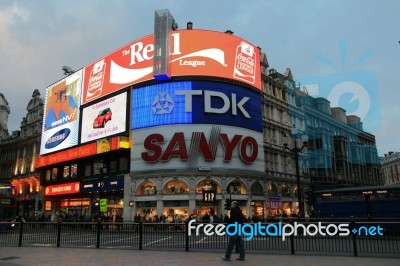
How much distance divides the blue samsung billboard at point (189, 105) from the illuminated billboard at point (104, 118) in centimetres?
223

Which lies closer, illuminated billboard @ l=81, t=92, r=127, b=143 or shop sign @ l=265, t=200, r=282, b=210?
illuminated billboard @ l=81, t=92, r=127, b=143

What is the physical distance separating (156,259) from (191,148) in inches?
1125

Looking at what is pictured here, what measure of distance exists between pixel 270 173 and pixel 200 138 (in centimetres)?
1253

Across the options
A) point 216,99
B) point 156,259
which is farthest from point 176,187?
point 156,259

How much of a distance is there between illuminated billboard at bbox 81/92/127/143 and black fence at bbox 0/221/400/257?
27909mm

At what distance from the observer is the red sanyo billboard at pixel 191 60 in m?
43.1

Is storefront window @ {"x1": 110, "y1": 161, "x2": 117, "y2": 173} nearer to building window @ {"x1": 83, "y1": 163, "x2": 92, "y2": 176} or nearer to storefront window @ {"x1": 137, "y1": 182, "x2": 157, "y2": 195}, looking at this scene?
building window @ {"x1": 83, "y1": 163, "x2": 92, "y2": 176}

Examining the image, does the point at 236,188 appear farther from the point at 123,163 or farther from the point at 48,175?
the point at 48,175

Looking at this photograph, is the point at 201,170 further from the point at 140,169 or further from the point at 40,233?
the point at 40,233

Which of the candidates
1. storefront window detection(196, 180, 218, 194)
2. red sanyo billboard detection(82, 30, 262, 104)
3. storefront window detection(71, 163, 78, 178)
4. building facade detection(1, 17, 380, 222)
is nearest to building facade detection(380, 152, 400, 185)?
building facade detection(1, 17, 380, 222)

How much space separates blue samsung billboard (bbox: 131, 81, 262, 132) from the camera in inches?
1650

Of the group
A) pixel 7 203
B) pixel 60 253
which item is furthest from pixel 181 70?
pixel 60 253

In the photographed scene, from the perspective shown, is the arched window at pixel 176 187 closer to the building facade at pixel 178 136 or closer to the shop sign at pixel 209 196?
the building facade at pixel 178 136

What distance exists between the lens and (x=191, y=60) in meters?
43.0
